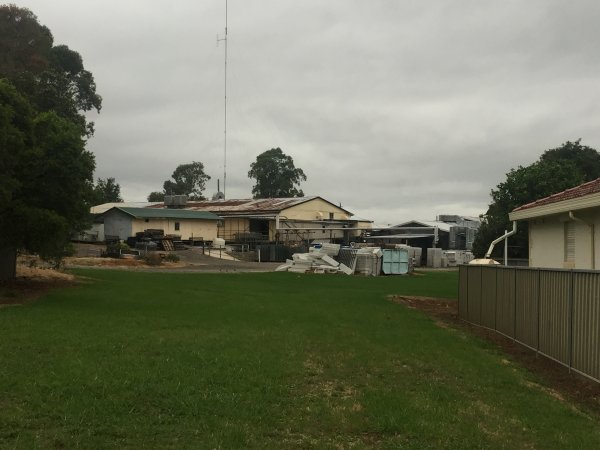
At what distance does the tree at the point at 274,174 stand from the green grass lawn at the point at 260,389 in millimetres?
89119

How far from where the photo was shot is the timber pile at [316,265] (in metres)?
A: 42.1

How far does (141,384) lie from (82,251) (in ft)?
142

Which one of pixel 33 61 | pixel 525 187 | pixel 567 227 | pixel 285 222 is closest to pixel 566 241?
pixel 567 227

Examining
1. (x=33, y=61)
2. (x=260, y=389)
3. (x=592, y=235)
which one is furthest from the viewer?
(x=33, y=61)

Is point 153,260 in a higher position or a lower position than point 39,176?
lower

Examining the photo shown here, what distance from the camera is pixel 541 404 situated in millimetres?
7137

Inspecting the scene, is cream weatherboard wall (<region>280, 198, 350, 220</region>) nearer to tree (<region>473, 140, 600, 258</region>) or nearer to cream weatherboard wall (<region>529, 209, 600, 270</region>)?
tree (<region>473, 140, 600, 258</region>)

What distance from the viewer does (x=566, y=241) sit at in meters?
15.3

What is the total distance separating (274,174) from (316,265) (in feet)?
202

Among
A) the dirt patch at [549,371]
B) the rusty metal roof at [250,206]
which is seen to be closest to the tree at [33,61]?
the rusty metal roof at [250,206]

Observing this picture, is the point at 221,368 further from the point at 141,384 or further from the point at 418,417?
the point at 418,417

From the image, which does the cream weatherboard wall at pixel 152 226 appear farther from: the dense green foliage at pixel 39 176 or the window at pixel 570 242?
the window at pixel 570 242

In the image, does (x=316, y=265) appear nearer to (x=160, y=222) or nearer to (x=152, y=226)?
(x=160, y=222)

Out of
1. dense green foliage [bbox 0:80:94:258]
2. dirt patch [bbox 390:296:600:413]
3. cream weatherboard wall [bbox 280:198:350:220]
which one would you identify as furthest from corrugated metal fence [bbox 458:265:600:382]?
cream weatherboard wall [bbox 280:198:350:220]
